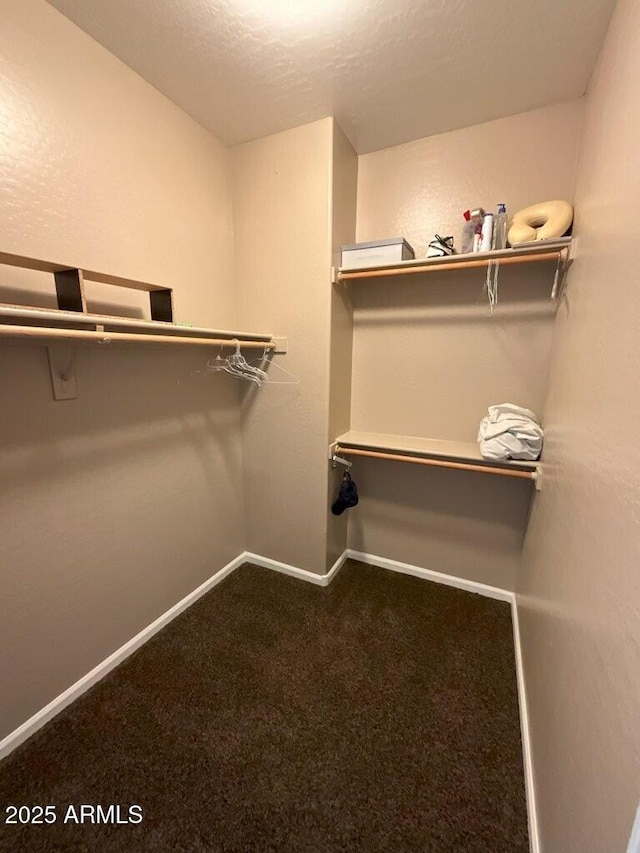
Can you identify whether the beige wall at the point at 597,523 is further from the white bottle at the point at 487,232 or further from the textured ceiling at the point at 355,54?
the white bottle at the point at 487,232

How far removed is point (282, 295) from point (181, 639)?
1815mm

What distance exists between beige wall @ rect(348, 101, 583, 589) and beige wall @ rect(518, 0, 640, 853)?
322 millimetres

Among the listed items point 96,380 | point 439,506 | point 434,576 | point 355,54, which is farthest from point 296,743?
point 355,54

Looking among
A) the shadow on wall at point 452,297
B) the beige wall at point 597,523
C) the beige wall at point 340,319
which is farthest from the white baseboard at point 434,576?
the shadow on wall at point 452,297

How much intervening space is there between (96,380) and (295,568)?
151 cm

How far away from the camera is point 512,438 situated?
5.01 ft

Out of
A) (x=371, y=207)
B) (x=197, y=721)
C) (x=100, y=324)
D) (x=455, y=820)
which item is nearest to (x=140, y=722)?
(x=197, y=721)

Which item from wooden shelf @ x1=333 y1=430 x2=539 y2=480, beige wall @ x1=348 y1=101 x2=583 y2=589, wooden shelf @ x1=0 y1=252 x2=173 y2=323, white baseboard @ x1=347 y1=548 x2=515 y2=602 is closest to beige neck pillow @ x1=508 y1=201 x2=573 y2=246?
beige wall @ x1=348 y1=101 x2=583 y2=589

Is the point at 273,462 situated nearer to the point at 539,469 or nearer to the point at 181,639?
the point at 181,639

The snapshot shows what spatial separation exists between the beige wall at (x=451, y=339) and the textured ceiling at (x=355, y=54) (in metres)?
0.18

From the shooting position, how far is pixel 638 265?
686 millimetres

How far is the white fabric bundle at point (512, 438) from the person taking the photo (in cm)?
152

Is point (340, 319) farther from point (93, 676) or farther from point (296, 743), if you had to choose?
point (93, 676)

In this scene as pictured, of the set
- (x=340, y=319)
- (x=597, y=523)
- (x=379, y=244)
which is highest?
(x=379, y=244)
